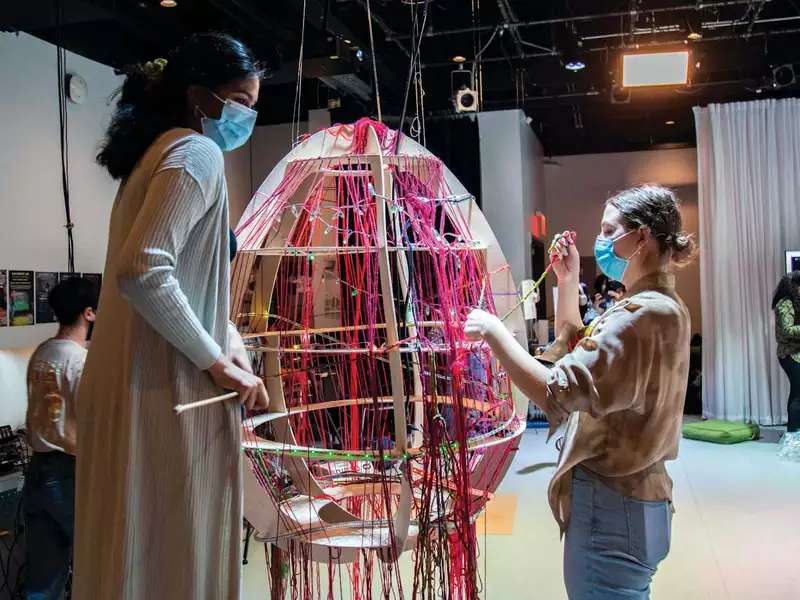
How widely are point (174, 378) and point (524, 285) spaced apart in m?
1.25

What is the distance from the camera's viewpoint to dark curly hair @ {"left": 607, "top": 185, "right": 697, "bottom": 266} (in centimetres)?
160

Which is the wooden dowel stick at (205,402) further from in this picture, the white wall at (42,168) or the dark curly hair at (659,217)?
the white wall at (42,168)

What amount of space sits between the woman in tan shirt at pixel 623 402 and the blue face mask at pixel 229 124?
2.03 feet

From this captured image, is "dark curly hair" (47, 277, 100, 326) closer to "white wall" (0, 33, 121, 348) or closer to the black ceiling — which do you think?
"white wall" (0, 33, 121, 348)

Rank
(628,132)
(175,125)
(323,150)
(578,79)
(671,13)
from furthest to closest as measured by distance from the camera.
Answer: (628,132), (578,79), (671,13), (323,150), (175,125)

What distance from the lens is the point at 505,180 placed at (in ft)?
22.6

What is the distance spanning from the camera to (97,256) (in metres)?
4.48

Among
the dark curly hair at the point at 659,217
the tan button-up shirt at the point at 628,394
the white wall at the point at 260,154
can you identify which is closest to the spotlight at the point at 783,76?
the white wall at the point at 260,154

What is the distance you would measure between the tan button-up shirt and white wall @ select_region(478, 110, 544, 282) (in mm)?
5280

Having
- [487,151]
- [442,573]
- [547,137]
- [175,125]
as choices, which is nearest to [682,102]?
[547,137]

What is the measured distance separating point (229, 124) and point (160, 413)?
0.48 m

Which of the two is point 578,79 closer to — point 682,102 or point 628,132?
point 682,102

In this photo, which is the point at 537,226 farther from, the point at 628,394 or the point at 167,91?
the point at 167,91

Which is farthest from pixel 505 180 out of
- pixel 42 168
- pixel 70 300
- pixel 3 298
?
pixel 70 300
